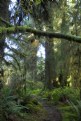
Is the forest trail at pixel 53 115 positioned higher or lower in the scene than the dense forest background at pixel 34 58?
lower

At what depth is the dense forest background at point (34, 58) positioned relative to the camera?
9.34 m

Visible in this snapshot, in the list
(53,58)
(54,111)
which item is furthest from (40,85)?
(54,111)

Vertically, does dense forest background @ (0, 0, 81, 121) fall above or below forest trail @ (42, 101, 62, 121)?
above

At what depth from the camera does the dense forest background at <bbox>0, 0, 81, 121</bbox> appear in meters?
9.34

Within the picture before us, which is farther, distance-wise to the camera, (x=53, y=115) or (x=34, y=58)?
(x=34, y=58)

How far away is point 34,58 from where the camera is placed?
18031mm

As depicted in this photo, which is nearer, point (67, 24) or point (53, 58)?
point (67, 24)

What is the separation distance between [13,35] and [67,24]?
8.62m

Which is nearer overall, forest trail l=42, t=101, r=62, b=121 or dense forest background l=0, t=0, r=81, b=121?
dense forest background l=0, t=0, r=81, b=121

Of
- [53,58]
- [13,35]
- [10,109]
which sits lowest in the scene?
[10,109]

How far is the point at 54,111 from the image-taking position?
504 inches

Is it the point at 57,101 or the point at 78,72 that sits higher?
the point at 78,72

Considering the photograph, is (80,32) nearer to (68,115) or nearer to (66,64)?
(66,64)

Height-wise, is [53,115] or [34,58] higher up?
[34,58]
